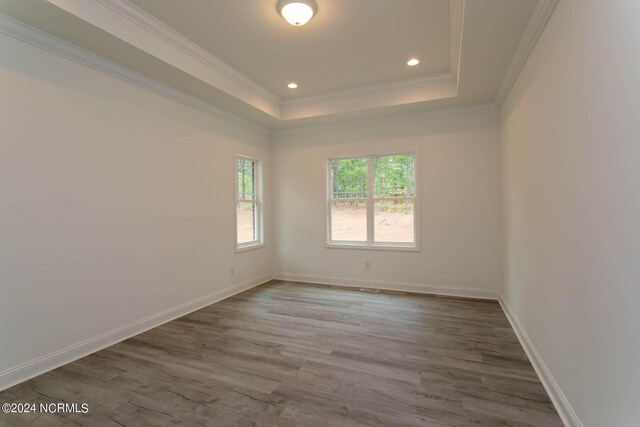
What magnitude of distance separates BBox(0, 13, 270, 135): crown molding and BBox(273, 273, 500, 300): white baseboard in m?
3.08

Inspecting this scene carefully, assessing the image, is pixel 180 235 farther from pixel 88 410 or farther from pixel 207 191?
pixel 88 410

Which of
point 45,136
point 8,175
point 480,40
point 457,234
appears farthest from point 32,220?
point 457,234

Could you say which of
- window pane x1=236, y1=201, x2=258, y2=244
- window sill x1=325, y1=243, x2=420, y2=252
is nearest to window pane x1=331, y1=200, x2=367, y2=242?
window sill x1=325, y1=243, x2=420, y2=252

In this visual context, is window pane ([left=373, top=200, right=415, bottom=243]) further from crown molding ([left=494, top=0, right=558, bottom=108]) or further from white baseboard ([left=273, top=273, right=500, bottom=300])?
crown molding ([left=494, top=0, right=558, bottom=108])

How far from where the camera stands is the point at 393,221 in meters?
5.02

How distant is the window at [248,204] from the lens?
5047 mm

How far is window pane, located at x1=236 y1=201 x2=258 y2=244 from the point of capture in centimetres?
505

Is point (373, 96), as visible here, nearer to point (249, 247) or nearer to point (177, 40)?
point (177, 40)

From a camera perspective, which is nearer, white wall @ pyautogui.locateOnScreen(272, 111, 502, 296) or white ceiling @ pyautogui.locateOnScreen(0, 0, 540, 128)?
white ceiling @ pyautogui.locateOnScreen(0, 0, 540, 128)

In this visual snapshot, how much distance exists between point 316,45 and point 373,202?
262 centimetres

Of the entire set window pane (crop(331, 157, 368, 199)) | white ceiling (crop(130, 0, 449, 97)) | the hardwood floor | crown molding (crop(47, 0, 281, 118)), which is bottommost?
the hardwood floor

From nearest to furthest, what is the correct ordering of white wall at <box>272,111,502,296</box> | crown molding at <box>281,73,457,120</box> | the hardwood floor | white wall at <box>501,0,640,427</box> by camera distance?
white wall at <box>501,0,640,427</box>, the hardwood floor, crown molding at <box>281,73,457,120</box>, white wall at <box>272,111,502,296</box>

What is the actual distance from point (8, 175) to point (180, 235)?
1721 mm

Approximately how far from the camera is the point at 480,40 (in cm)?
273
